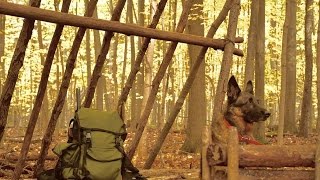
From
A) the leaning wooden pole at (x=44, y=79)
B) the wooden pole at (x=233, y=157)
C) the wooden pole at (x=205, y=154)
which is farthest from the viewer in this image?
the leaning wooden pole at (x=44, y=79)

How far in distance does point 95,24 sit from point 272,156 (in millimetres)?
2512

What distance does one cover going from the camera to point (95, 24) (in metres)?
5.43

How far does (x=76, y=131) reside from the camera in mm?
5008

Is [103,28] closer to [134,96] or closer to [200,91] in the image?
[200,91]

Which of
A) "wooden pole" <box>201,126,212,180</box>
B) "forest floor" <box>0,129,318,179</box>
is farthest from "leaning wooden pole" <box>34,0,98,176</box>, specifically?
"wooden pole" <box>201,126,212,180</box>

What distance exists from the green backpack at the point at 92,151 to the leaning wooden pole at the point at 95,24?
1046 millimetres

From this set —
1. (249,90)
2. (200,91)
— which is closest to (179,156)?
(200,91)

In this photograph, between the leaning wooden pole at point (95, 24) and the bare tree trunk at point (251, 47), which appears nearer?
the leaning wooden pole at point (95, 24)

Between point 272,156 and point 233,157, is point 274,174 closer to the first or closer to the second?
point 272,156

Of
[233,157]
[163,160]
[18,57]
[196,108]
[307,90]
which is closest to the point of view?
[233,157]

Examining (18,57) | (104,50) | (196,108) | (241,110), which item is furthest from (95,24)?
(196,108)

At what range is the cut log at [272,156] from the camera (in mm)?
4672

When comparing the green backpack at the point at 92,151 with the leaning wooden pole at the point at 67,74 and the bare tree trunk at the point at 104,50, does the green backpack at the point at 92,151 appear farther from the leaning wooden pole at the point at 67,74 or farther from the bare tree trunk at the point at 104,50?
the bare tree trunk at the point at 104,50

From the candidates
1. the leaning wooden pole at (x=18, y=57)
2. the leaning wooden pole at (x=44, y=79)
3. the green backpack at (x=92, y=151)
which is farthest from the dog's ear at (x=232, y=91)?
the leaning wooden pole at (x=18, y=57)
